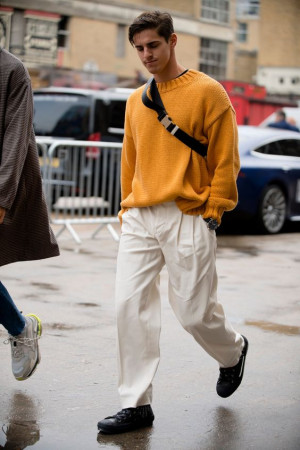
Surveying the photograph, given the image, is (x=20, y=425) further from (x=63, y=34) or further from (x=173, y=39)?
(x=63, y=34)

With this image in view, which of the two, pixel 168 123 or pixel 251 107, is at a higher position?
pixel 168 123

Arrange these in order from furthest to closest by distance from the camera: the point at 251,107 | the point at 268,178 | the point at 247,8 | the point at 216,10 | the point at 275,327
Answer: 1. the point at 247,8
2. the point at 216,10
3. the point at 251,107
4. the point at 268,178
5. the point at 275,327

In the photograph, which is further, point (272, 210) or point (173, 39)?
point (272, 210)

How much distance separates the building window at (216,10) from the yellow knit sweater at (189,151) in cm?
4723

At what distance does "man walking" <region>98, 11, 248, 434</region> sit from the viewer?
14.2 ft

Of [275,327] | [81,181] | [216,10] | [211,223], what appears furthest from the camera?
[216,10]

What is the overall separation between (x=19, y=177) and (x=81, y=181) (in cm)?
765

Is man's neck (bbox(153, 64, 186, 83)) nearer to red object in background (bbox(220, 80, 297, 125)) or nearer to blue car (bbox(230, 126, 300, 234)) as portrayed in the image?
blue car (bbox(230, 126, 300, 234))

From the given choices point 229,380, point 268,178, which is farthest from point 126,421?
point 268,178

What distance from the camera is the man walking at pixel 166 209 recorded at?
433 centimetres

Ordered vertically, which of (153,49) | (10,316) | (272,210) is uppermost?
(153,49)

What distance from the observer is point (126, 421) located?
14.1 feet

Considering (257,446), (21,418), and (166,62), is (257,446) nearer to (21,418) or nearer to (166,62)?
(21,418)

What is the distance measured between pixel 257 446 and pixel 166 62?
5.77 ft
